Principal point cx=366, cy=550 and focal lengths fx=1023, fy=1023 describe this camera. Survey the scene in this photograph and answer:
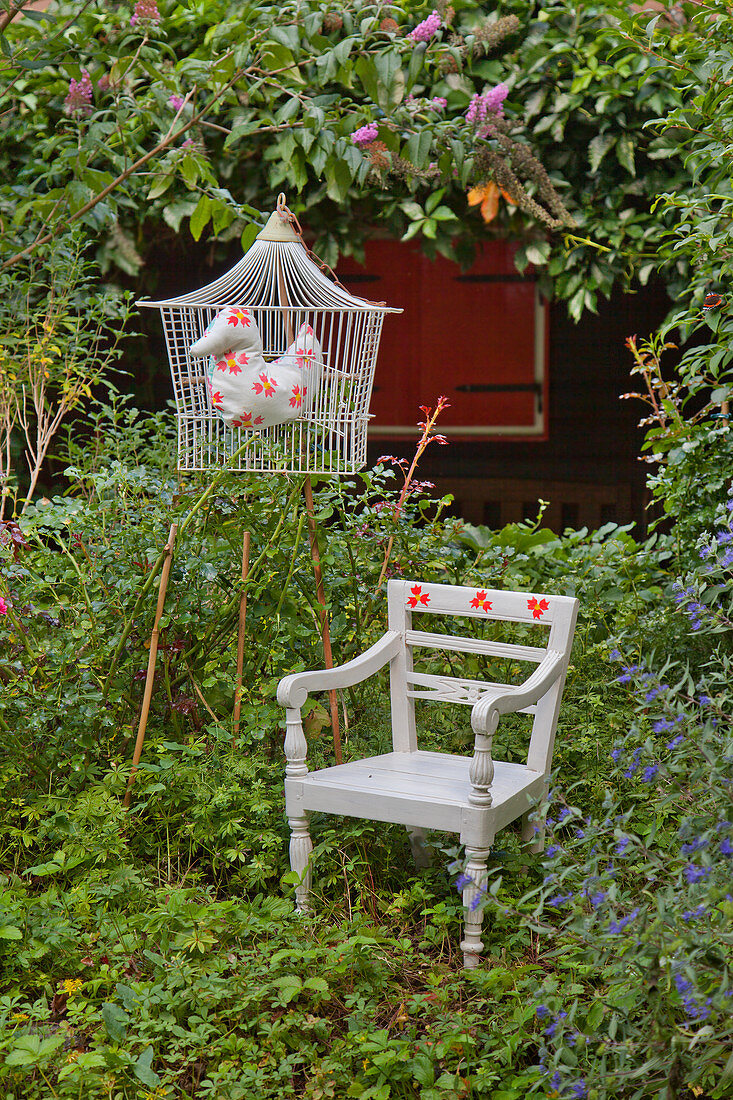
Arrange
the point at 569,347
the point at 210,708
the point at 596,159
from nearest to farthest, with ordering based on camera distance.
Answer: the point at 210,708, the point at 596,159, the point at 569,347

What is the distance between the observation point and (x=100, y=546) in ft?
10.4

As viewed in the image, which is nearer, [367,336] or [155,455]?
[367,336]

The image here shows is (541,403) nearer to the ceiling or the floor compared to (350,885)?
nearer to the ceiling

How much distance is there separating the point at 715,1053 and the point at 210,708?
1.77 metres

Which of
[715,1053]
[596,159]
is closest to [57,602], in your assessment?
[715,1053]

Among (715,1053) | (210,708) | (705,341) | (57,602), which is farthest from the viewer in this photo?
(705,341)

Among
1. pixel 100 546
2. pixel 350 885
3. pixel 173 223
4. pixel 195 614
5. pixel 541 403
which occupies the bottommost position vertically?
pixel 350 885

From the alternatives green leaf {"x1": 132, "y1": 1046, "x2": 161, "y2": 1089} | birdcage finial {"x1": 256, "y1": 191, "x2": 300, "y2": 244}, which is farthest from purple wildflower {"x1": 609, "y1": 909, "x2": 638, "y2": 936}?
birdcage finial {"x1": 256, "y1": 191, "x2": 300, "y2": 244}

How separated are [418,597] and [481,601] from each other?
20cm

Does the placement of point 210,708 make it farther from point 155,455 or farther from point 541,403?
point 541,403

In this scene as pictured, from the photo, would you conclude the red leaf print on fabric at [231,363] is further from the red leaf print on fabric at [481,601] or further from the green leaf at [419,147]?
the green leaf at [419,147]

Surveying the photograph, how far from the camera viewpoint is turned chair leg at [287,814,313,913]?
2.53 m

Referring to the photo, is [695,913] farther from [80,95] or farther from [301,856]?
[80,95]

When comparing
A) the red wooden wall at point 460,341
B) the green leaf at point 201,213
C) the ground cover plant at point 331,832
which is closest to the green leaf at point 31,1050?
the ground cover plant at point 331,832
